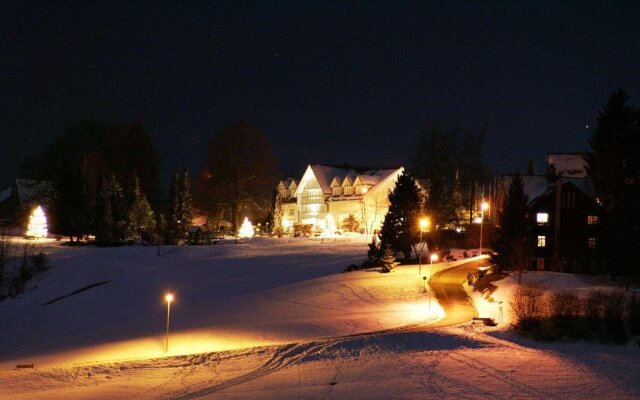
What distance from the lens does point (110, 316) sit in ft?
125

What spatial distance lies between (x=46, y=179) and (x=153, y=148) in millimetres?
15114

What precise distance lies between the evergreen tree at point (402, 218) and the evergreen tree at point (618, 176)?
14.3 metres

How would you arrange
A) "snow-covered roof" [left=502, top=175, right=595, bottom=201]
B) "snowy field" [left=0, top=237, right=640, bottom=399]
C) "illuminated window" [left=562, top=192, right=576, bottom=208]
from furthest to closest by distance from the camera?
"snow-covered roof" [left=502, top=175, right=595, bottom=201] → "illuminated window" [left=562, top=192, right=576, bottom=208] → "snowy field" [left=0, top=237, right=640, bottom=399]

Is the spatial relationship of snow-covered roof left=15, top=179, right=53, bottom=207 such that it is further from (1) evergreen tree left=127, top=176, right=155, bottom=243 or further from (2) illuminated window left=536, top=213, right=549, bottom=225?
(2) illuminated window left=536, top=213, right=549, bottom=225

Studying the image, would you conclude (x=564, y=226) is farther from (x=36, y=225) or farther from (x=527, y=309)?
(x=36, y=225)

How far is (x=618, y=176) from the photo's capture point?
144ft

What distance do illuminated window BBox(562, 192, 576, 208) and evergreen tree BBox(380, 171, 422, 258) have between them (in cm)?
1192

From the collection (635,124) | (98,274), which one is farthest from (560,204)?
(98,274)

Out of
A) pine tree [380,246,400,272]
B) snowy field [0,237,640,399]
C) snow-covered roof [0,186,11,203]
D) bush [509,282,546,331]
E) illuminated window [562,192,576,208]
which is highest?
snow-covered roof [0,186,11,203]

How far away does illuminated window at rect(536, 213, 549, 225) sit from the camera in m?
47.6

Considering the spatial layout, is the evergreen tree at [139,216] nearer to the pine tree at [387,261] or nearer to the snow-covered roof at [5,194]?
the pine tree at [387,261]

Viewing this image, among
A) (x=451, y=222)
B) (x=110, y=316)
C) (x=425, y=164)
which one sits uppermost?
(x=425, y=164)

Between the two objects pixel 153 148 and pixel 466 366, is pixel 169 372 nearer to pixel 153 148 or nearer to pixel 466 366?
pixel 466 366

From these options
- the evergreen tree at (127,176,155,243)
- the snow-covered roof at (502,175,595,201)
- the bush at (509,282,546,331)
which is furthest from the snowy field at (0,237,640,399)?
the snow-covered roof at (502,175,595,201)
